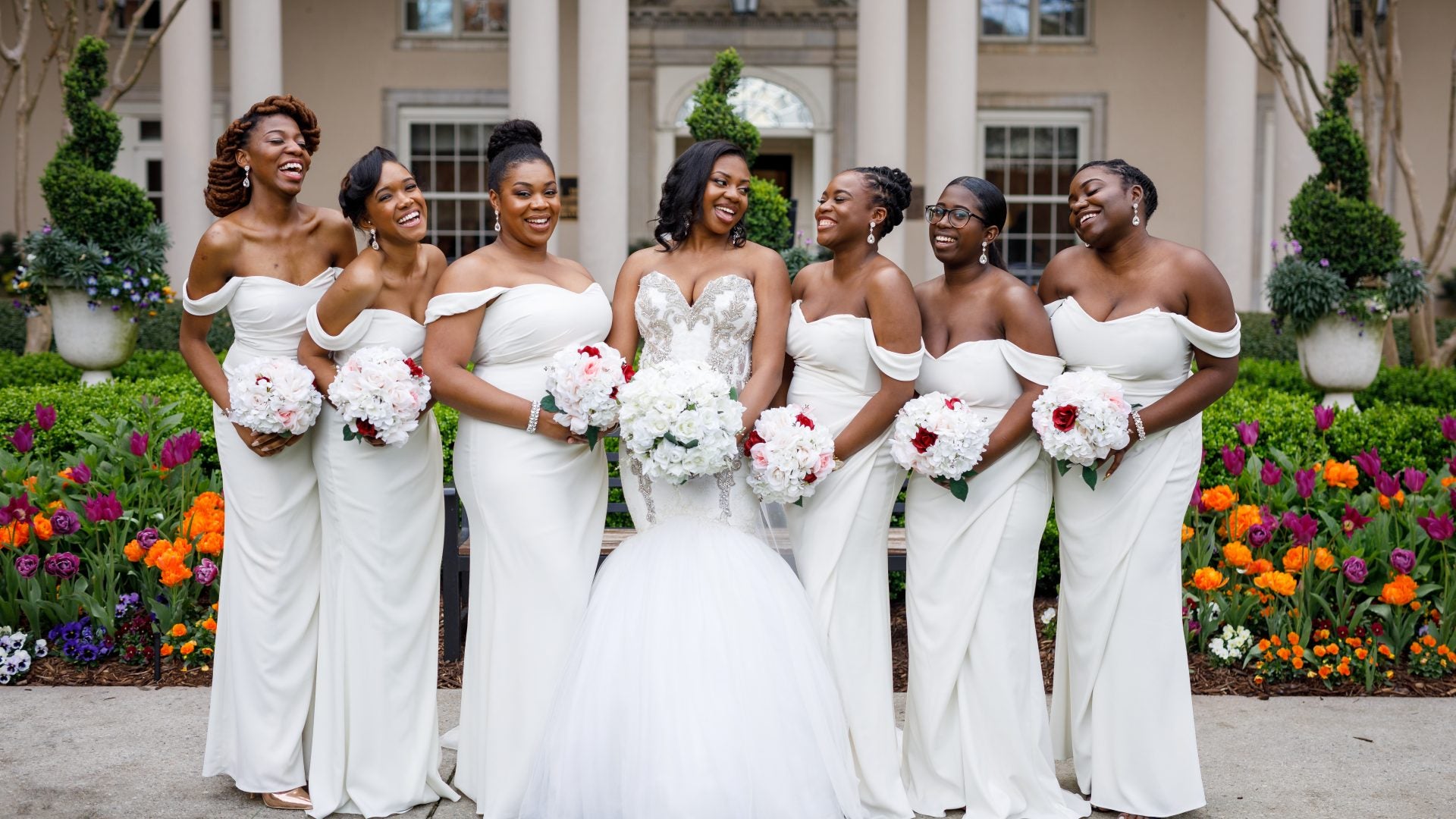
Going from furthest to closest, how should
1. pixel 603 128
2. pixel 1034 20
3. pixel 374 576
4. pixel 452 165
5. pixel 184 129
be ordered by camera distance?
pixel 452 165 → pixel 1034 20 → pixel 184 129 → pixel 603 128 → pixel 374 576

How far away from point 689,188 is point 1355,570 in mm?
3268

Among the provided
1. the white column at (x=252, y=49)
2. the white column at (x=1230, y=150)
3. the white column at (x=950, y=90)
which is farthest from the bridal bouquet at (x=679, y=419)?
the white column at (x=252, y=49)

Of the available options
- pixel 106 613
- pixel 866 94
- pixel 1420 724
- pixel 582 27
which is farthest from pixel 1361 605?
pixel 582 27

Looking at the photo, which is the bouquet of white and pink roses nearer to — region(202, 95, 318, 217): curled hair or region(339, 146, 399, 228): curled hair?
region(339, 146, 399, 228): curled hair

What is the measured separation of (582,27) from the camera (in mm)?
14453

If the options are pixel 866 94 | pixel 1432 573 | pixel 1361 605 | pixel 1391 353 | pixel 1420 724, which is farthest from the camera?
pixel 866 94

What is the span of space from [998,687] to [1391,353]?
9.18m

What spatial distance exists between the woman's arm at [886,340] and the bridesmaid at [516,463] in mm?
860

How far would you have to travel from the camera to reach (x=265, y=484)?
167 inches

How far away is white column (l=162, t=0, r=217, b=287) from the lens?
14.7 m

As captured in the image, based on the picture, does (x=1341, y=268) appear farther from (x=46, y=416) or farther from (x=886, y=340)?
(x=46, y=416)

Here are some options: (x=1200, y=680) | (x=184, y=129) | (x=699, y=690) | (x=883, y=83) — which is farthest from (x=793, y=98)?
(x=699, y=690)

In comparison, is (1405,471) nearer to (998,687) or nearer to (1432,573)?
(1432,573)

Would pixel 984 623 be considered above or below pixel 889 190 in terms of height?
below
